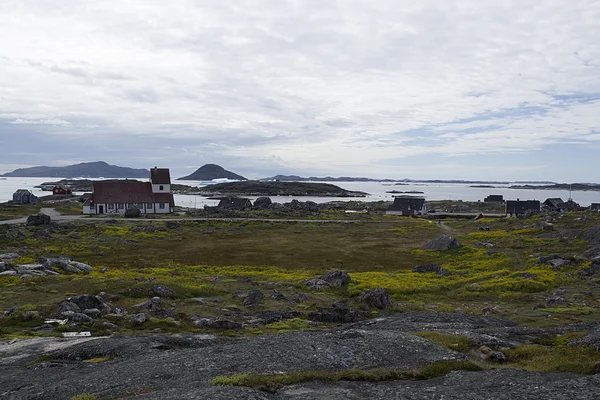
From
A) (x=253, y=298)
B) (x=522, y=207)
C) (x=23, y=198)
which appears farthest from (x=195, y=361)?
(x=23, y=198)

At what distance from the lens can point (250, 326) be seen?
26000 millimetres

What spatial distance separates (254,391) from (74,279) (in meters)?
27.0

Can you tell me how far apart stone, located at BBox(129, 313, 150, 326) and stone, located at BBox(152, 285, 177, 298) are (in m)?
5.33

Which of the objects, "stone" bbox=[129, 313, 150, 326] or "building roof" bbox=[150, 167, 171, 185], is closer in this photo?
"stone" bbox=[129, 313, 150, 326]

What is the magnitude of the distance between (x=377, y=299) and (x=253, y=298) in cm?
899

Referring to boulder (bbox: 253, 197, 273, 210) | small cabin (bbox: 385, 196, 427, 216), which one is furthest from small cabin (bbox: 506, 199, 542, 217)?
boulder (bbox: 253, 197, 273, 210)

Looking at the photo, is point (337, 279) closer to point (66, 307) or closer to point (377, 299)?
point (377, 299)

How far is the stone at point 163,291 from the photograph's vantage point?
32062 millimetres

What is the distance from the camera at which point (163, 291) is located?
3222 centimetres

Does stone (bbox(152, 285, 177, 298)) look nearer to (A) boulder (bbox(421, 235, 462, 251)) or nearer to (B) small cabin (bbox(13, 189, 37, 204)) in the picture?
(A) boulder (bbox(421, 235, 462, 251))

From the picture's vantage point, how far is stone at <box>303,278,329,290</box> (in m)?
36.8

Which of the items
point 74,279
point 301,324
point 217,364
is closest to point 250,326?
point 301,324

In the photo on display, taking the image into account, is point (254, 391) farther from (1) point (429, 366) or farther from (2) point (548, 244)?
(2) point (548, 244)

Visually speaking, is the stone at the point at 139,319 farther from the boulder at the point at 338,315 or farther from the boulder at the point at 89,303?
the boulder at the point at 338,315
